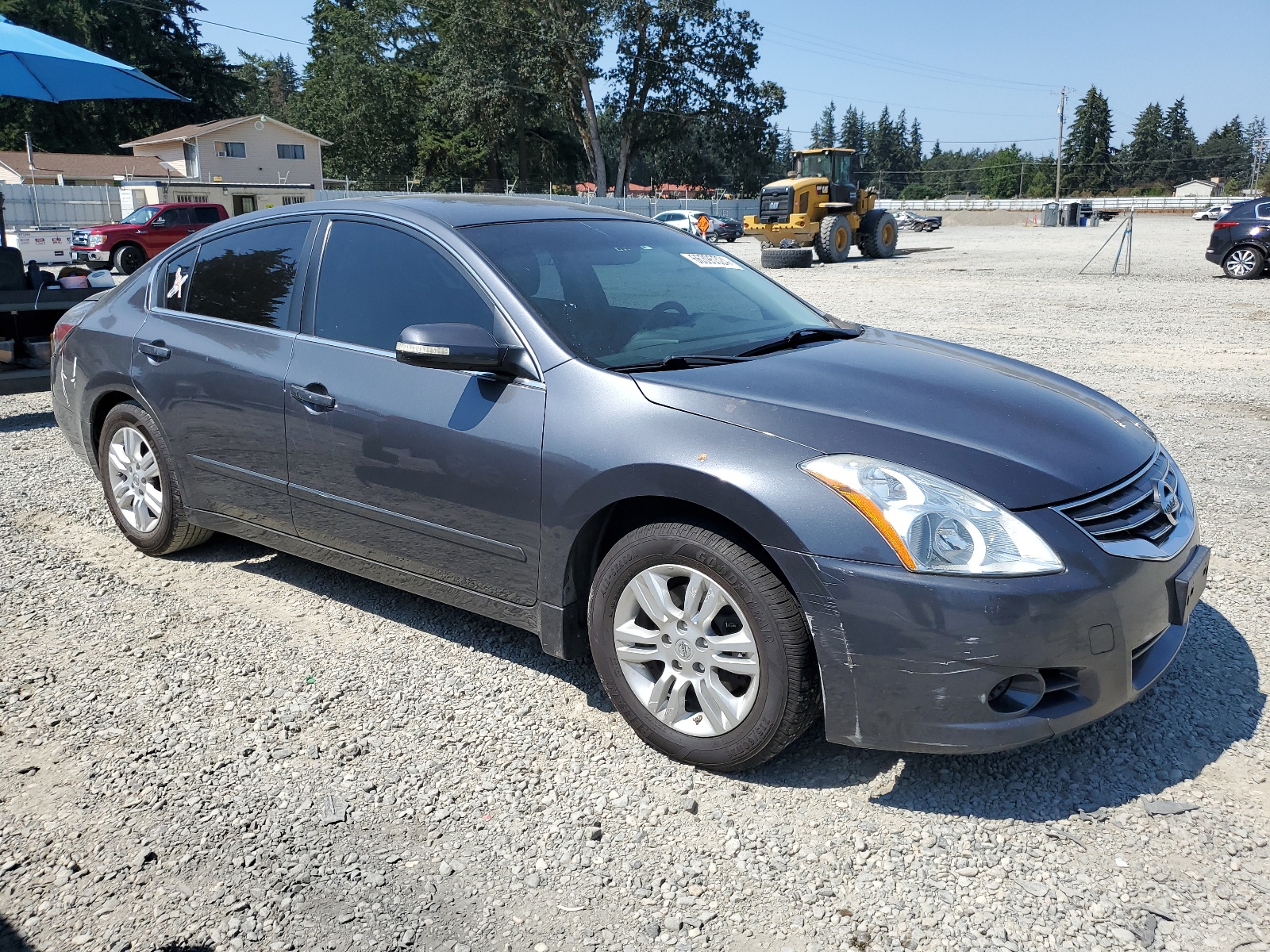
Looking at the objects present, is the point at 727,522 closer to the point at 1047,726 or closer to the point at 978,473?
the point at 978,473

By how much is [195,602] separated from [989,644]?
340 centimetres

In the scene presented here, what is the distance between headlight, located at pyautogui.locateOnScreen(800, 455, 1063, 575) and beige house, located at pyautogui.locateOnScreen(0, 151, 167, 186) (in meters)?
60.5

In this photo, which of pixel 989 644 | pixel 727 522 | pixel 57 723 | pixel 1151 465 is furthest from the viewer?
pixel 57 723

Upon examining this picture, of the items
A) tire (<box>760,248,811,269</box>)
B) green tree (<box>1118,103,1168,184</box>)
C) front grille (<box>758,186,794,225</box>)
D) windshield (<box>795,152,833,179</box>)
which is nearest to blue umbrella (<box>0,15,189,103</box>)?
tire (<box>760,248,811,269</box>)

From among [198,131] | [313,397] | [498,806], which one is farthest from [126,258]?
[198,131]

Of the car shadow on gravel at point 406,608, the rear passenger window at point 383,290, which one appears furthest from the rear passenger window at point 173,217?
the rear passenger window at point 383,290

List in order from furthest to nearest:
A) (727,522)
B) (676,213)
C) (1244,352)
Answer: (676,213)
(1244,352)
(727,522)

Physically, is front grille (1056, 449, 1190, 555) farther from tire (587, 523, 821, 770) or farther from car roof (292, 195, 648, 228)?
car roof (292, 195, 648, 228)

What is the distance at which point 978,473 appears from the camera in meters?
2.68

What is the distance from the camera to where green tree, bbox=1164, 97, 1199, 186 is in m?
136

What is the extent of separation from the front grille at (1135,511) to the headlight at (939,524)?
20 centimetres

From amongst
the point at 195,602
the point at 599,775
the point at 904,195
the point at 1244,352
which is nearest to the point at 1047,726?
the point at 599,775

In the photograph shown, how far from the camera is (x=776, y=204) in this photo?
1153 inches

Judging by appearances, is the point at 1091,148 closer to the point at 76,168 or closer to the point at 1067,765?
the point at 76,168
